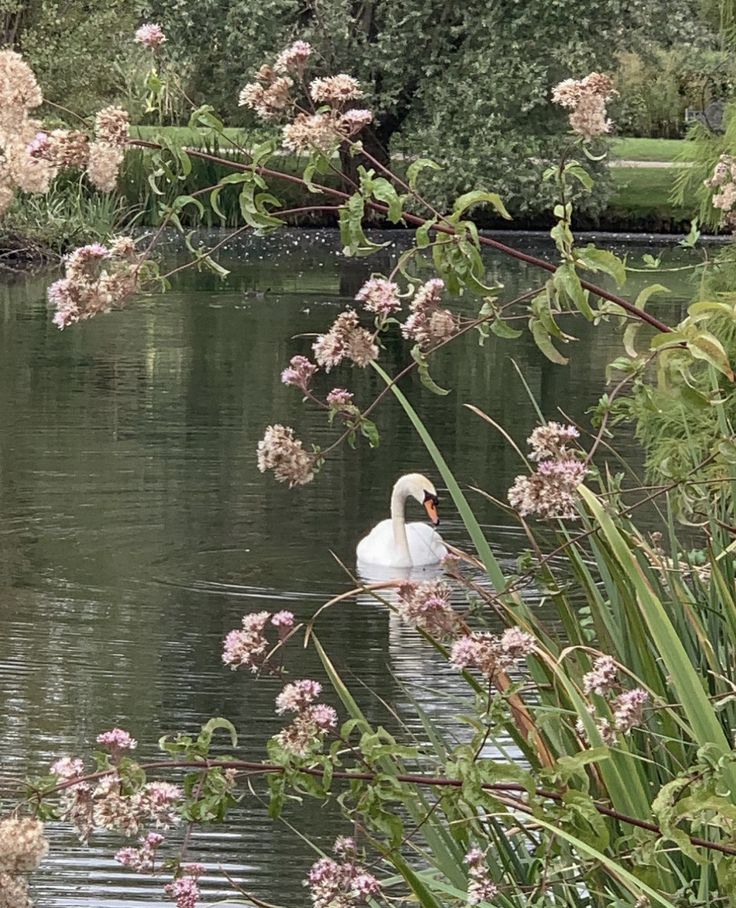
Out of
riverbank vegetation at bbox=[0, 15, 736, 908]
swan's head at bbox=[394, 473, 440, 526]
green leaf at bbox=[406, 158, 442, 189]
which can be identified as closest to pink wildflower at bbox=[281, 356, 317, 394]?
riverbank vegetation at bbox=[0, 15, 736, 908]

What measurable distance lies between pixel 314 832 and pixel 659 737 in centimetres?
266

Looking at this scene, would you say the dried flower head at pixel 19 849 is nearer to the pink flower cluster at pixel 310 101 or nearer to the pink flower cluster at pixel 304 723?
the pink flower cluster at pixel 304 723

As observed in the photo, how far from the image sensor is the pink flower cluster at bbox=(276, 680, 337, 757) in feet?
8.75

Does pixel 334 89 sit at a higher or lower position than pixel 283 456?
higher

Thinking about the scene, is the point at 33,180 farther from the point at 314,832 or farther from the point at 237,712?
the point at 237,712

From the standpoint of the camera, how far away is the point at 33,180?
8.58 feet

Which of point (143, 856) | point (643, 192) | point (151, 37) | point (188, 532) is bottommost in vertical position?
point (188, 532)

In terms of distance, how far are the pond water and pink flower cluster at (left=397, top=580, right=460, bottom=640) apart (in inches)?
33.0

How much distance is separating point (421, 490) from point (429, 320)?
7506 mm

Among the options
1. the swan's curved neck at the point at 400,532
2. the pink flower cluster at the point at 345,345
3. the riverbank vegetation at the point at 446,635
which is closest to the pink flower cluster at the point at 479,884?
the riverbank vegetation at the point at 446,635

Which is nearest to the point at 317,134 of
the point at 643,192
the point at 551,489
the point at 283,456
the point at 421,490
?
the point at 283,456

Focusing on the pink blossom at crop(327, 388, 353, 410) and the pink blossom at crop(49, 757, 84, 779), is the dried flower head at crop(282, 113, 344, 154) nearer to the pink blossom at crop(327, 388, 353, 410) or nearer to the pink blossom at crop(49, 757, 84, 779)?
the pink blossom at crop(327, 388, 353, 410)

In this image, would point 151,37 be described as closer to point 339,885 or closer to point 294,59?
point 294,59

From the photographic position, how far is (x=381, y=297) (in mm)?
2877
